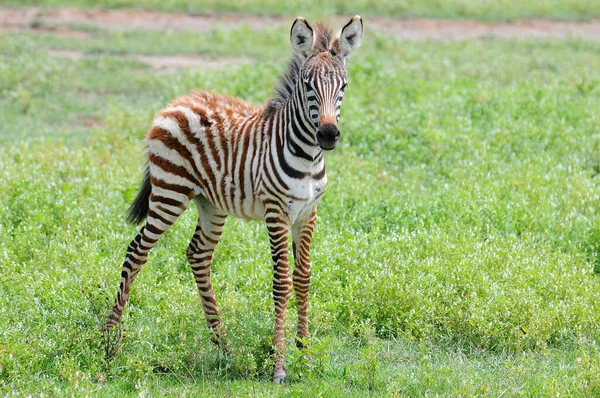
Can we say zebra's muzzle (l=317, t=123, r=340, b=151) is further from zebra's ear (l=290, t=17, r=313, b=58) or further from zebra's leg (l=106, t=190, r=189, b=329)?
zebra's leg (l=106, t=190, r=189, b=329)

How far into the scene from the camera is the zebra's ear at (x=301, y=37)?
7.55 metres

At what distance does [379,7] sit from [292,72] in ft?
51.9

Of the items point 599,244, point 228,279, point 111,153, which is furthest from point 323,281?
point 111,153

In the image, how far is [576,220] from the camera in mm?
10688

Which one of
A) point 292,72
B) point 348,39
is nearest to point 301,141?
point 292,72

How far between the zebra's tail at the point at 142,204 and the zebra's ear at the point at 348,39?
7.27ft

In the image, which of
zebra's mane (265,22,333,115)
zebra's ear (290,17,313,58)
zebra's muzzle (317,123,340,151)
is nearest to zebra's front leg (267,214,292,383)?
zebra's muzzle (317,123,340,151)

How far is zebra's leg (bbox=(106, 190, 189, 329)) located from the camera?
8.15m

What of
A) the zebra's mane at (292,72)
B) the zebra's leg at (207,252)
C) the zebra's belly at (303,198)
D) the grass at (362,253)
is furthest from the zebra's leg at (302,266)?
the zebra's mane at (292,72)

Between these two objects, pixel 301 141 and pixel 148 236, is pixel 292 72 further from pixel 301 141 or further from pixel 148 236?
pixel 148 236

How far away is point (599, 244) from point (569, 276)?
1233mm

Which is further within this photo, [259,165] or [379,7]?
[379,7]

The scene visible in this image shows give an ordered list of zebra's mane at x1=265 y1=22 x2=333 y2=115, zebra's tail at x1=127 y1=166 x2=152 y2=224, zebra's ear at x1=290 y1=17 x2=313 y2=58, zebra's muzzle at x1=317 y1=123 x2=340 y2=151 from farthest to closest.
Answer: zebra's tail at x1=127 y1=166 x2=152 y2=224
zebra's mane at x1=265 y1=22 x2=333 y2=115
zebra's ear at x1=290 y1=17 x2=313 y2=58
zebra's muzzle at x1=317 y1=123 x2=340 y2=151

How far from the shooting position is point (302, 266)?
790 cm
